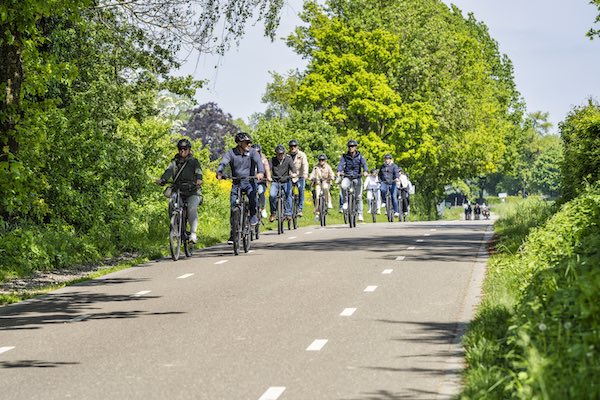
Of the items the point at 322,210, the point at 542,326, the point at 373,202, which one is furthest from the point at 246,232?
the point at 373,202

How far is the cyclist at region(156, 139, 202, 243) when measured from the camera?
762 inches

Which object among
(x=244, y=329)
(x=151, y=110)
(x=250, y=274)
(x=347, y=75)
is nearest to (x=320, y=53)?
(x=347, y=75)

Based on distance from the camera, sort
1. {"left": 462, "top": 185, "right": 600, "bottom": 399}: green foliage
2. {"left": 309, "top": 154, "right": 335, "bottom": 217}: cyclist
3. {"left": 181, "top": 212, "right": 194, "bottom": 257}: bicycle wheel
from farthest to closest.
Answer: {"left": 309, "top": 154, "right": 335, "bottom": 217}: cyclist, {"left": 181, "top": 212, "right": 194, "bottom": 257}: bicycle wheel, {"left": 462, "top": 185, "right": 600, "bottom": 399}: green foliage

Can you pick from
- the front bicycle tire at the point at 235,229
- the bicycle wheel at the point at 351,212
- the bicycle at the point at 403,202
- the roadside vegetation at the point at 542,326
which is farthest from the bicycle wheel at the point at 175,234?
the bicycle at the point at 403,202

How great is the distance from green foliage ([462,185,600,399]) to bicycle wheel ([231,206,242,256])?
7.72 metres

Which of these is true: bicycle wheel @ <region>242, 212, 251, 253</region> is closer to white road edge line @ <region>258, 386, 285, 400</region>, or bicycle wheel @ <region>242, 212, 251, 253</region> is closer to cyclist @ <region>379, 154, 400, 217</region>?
white road edge line @ <region>258, 386, 285, 400</region>

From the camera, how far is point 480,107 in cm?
7375

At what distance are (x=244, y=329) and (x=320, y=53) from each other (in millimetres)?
53934

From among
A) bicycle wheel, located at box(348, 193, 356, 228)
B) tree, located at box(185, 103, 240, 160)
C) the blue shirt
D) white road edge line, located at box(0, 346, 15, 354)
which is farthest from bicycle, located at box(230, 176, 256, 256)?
tree, located at box(185, 103, 240, 160)

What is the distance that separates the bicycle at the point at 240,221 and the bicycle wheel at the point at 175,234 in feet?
3.19

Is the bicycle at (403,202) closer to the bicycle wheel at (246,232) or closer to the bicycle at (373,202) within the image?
the bicycle at (373,202)

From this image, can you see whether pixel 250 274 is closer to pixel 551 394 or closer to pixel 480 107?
pixel 551 394

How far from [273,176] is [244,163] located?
21.3 feet

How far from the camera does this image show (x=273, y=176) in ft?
89.0
